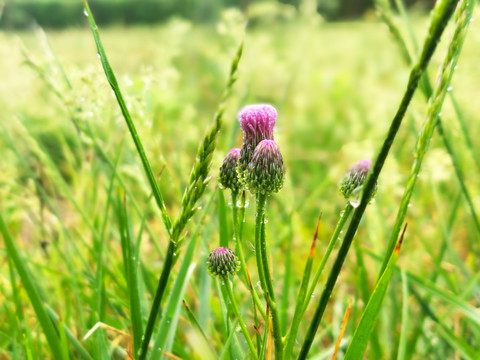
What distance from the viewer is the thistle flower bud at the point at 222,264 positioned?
1.48 ft

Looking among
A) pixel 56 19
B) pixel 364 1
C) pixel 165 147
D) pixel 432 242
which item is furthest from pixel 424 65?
pixel 364 1

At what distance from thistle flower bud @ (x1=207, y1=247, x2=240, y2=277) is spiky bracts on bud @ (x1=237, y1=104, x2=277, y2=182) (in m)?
0.08

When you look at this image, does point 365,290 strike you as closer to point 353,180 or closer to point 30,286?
point 353,180

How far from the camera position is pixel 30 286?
385mm

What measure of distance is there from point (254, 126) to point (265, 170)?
0.21 feet

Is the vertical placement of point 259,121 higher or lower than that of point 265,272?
higher

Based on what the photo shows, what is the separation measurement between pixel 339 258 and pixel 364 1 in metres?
17.5

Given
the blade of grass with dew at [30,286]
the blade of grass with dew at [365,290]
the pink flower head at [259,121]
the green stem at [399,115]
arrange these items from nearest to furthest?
the green stem at [399,115], the blade of grass with dew at [30,286], the pink flower head at [259,121], the blade of grass with dew at [365,290]

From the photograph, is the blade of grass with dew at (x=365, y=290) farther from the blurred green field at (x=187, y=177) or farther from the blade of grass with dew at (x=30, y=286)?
the blade of grass with dew at (x=30, y=286)

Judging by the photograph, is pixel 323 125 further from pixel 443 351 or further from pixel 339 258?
pixel 339 258

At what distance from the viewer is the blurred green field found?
0.72m

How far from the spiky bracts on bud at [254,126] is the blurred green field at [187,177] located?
5.4 inches

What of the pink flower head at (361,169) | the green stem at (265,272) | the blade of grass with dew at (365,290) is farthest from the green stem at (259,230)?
the blade of grass with dew at (365,290)

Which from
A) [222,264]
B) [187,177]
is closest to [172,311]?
→ [222,264]
